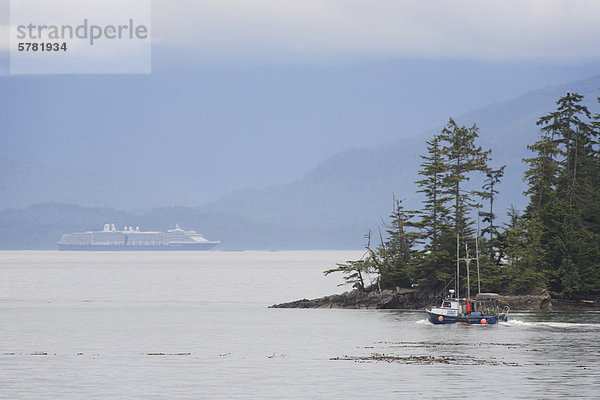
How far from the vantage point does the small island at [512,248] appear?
11412cm

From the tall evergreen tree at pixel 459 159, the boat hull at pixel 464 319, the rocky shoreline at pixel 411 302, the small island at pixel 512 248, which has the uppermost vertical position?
the tall evergreen tree at pixel 459 159

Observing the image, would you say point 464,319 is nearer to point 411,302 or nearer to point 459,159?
point 411,302

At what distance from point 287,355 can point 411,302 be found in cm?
5106

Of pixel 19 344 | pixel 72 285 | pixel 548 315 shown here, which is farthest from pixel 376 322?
A: pixel 72 285

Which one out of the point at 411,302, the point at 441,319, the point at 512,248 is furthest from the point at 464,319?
the point at 512,248

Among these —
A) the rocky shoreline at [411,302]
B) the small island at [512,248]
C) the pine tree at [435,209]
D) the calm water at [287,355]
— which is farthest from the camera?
the pine tree at [435,209]

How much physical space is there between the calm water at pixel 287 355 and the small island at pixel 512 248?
5616mm

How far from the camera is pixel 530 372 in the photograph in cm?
5891

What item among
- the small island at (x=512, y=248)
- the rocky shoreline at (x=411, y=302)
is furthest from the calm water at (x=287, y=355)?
the small island at (x=512, y=248)

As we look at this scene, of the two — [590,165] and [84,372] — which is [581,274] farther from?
[84,372]

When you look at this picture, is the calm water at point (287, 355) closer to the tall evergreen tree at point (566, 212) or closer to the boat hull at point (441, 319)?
the boat hull at point (441, 319)

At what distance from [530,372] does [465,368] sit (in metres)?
3.57

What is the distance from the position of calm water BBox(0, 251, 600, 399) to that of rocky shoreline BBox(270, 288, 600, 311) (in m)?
4.56

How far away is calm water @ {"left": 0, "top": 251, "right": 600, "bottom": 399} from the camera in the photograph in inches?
2062
